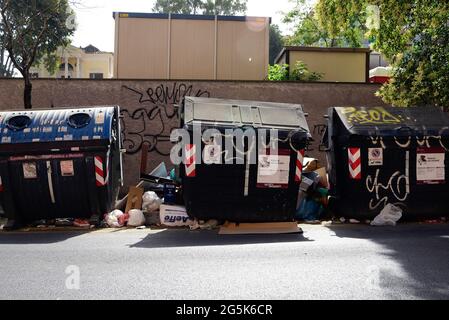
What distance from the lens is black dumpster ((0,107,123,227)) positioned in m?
7.18

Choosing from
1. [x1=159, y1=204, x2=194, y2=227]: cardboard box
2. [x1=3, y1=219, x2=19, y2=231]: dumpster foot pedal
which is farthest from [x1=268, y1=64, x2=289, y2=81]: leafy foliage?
[x1=3, y1=219, x2=19, y2=231]: dumpster foot pedal

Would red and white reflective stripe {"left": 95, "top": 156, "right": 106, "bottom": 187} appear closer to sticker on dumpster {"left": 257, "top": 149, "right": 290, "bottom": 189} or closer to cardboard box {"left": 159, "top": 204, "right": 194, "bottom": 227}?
cardboard box {"left": 159, "top": 204, "right": 194, "bottom": 227}

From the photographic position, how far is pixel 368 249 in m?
5.52

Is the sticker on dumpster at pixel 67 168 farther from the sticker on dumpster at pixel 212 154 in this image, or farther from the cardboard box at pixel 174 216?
the sticker on dumpster at pixel 212 154

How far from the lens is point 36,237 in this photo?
668 cm

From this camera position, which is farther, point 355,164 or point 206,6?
point 206,6

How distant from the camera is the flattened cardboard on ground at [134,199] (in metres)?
8.10

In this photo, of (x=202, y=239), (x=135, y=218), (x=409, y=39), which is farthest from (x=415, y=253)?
(x=409, y=39)

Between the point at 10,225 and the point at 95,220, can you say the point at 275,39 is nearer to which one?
the point at 95,220

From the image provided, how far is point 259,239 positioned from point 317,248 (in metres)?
0.90

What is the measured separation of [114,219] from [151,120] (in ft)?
11.5
